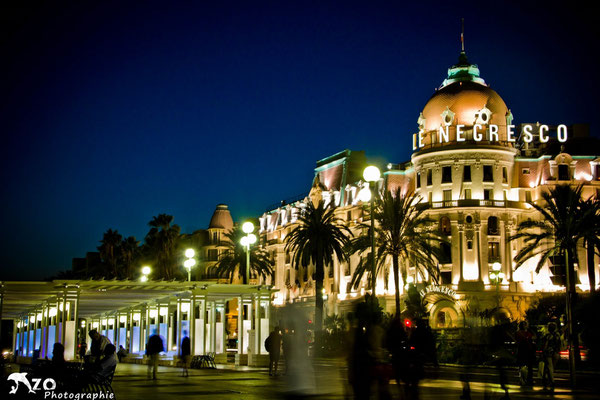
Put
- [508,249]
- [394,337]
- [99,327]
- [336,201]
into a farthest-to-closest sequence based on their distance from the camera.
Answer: [336,201] < [508,249] < [99,327] < [394,337]

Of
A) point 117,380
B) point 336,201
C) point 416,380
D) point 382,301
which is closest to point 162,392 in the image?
point 117,380

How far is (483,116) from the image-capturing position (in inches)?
3046

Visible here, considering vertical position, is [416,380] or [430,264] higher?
[430,264]

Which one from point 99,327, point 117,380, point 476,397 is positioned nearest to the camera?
point 476,397

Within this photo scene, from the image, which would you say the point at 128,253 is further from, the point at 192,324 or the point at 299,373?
the point at 299,373

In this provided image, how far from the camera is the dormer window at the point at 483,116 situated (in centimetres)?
7719

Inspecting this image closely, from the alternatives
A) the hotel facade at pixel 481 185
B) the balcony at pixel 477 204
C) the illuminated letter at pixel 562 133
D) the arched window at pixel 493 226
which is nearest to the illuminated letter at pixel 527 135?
the hotel facade at pixel 481 185

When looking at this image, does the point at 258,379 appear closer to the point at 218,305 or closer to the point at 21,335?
the point at 218,305

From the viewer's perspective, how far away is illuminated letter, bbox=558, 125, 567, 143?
266 ft

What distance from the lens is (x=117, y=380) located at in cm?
2739

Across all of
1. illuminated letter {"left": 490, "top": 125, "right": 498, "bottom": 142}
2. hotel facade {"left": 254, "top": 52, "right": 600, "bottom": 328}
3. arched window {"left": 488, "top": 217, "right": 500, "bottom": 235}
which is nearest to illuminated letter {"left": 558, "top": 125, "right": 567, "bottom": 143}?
hotel facade {"left": 254, "top": 52, "right": 600, "bottom": 328}

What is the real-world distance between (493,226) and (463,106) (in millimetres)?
12563

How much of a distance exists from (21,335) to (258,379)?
36.2 metres

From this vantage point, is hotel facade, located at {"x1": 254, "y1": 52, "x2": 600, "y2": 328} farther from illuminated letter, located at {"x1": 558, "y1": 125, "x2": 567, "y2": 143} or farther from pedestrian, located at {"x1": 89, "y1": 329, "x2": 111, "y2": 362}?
pedestrian, located at {"x1": 89, "y1": 329, "x2": 111, "y2": 362}
